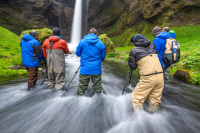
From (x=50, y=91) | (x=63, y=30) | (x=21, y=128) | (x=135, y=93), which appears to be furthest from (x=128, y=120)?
(x=63, y=30)

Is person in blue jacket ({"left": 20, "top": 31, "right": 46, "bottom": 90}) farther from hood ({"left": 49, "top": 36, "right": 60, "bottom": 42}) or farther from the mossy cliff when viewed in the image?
the mossy cliff

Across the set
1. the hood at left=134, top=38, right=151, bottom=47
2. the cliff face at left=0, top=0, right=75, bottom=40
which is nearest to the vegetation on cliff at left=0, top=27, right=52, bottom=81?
the hood at left=134, top=38, right=151, bottom=47

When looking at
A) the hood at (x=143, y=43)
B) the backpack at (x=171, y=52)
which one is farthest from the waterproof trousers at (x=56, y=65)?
the backpack at (x=171, y=52)

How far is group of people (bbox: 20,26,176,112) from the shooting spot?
2941mm

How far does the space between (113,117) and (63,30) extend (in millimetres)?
38931

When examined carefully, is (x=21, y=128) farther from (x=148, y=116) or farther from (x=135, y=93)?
(x=148, y=116)

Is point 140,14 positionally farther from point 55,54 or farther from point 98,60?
point 55,54

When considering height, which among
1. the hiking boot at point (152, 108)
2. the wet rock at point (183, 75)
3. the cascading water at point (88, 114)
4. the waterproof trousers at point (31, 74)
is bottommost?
the cascading water at point (88, 114)

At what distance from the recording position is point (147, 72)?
2900 mm

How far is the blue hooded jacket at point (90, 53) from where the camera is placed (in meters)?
3.69

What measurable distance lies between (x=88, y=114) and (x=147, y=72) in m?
2.16

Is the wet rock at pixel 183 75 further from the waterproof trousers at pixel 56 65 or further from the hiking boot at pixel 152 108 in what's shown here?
the waterproof trousers at pixel 56 65

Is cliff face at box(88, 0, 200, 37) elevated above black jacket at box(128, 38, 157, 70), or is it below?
above

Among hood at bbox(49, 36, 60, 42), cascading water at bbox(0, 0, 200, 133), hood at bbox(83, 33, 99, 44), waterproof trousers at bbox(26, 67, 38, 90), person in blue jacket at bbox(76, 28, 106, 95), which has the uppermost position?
hood at bbox(49, 36, 60, 42)
